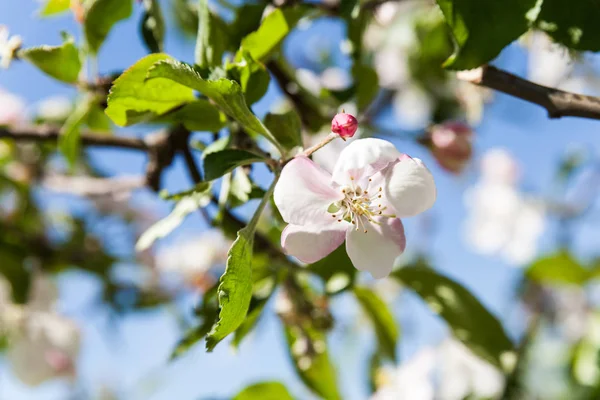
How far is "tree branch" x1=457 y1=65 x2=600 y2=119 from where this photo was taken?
1.32ft

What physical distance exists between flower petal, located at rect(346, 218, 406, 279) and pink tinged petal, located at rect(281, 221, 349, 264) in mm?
14

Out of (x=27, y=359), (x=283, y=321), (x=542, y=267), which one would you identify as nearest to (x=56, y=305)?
(x=27, y=359)

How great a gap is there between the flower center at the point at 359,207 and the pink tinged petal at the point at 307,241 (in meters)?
0.01

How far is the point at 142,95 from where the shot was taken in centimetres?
45

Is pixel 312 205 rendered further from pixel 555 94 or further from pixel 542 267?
pixel 542 267

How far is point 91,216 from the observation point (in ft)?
4.69

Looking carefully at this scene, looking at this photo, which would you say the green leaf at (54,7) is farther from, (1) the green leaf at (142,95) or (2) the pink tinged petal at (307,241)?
(2) the pink tinged petal at (307,241)

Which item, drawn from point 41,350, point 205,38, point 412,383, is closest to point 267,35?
point 205,38

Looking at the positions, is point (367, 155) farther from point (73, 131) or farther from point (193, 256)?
point (193, 256)

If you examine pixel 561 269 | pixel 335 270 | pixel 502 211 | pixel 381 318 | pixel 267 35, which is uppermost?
pixel 267 35

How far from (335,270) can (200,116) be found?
0.23 meters

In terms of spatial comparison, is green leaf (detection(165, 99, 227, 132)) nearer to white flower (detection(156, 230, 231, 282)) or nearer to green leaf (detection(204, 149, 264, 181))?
green leaf (detection(204, 149, 264, 181))

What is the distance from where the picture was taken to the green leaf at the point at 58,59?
576mm

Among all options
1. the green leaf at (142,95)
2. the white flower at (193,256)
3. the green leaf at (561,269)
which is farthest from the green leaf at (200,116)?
the white flower at (193,256)
